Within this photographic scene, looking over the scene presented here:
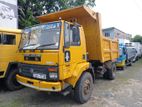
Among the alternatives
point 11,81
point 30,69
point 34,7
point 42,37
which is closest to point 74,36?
point 42,37

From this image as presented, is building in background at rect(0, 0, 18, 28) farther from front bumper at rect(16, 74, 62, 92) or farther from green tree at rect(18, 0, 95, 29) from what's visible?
front bumper at rect(16, 74, 62, 92)

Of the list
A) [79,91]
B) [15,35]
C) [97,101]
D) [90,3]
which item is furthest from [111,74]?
[90,3]

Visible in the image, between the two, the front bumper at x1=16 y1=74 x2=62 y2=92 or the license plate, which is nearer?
the front bumper at x1=16 y1=74 x2=62 y2=92

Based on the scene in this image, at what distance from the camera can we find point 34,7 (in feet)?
56.9

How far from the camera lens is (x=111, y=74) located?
353 inches

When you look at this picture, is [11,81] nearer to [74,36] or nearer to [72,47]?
[72,47]

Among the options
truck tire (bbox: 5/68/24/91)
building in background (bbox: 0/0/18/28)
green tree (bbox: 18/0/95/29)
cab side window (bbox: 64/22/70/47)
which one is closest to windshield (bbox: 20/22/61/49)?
cab side window (bbox: 64/22/70/47)

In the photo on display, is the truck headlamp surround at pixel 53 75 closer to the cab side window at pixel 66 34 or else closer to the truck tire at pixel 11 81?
the cab side window at pixel 66 34

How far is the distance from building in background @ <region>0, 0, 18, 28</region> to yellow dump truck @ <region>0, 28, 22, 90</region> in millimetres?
4385

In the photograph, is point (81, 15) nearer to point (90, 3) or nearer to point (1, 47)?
point (1, 47)

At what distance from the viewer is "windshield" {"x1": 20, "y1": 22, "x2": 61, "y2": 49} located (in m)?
4.95

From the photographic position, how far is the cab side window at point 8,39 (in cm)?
A: 671

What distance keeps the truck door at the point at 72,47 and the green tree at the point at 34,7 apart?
9.89 metres

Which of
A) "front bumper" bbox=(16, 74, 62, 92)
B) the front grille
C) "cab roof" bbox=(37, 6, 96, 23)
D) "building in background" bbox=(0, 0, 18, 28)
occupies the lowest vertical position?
"front bumper" bbox=(16, 74, 62, 92)
